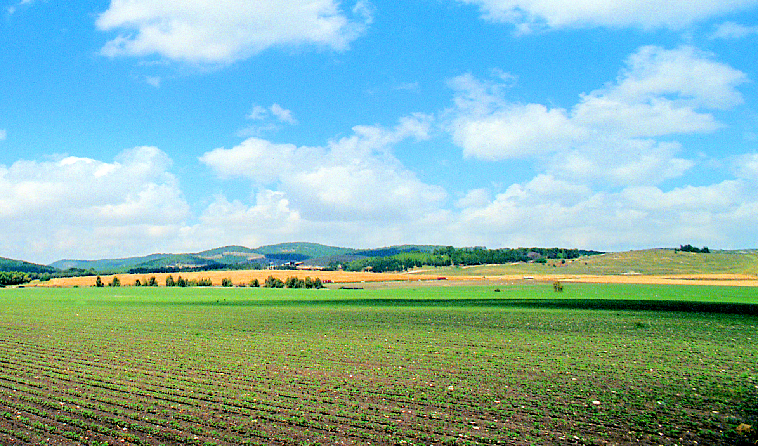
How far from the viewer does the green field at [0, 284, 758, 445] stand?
1614cm

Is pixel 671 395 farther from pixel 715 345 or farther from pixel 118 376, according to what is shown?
pixel 118 376

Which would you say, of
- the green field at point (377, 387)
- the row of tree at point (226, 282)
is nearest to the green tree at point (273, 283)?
the row of tree at point (226, 282)

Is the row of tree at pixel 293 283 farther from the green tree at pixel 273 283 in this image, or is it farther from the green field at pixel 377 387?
the green field at pixel 377 387

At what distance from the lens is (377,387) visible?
2203cm

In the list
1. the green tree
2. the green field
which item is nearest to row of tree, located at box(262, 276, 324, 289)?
the green tree

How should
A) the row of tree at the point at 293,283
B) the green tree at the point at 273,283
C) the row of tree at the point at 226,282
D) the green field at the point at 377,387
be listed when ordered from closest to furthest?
the green field at the point at 377,387 → the row of tree at the point at 293,283 → the row of tree at the point at 226,282 → the green tree at the point at 273,283

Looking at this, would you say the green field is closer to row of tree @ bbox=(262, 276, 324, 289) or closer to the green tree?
row of tree @ bbox=(262, 276, 324, 289)

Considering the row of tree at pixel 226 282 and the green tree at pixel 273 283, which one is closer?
the row of tree at pixel 226 282

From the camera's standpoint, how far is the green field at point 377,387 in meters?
16.1

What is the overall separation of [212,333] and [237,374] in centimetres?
1854

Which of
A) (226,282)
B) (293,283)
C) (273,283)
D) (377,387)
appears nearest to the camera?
(377,387)

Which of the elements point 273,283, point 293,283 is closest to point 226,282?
point 273,283

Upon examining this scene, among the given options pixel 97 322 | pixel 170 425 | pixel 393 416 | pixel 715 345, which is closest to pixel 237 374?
pixel 170 425

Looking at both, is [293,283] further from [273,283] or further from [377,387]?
[377,387]
